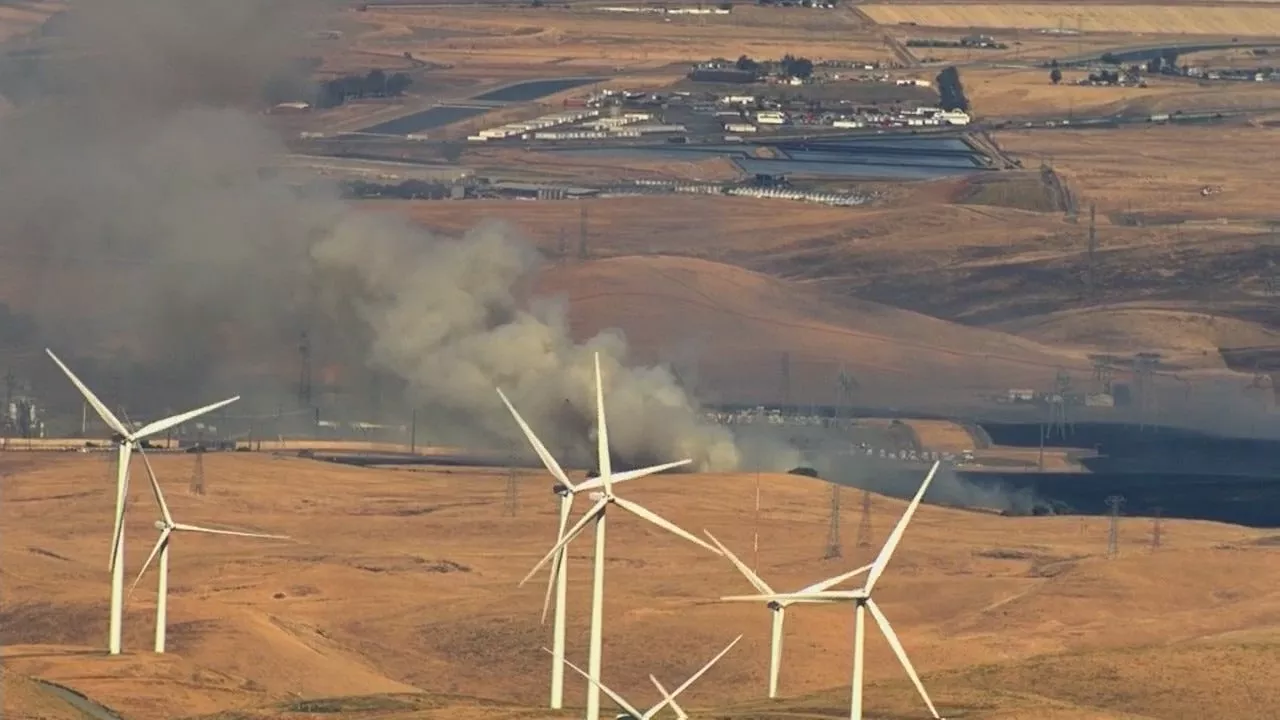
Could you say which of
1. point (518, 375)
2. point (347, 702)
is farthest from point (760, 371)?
point (347, 702)

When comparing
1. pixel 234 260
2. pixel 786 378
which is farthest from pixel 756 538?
pixel 234 260

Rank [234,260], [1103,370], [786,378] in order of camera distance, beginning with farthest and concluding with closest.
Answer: [1103,370] < [786,378] < [234,260]

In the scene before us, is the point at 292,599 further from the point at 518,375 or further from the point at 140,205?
the point at 140,205

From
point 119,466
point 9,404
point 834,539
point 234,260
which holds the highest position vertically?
point 119,466

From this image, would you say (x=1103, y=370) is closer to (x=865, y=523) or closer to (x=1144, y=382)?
(x=1144, y=382)

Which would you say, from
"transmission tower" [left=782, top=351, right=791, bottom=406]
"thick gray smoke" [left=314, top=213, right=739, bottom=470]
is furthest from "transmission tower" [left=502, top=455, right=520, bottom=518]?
"transmission tower" [left=782, top=351, right=791, bottom=406]

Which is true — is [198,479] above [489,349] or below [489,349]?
below
